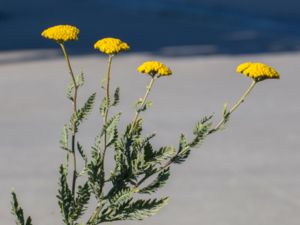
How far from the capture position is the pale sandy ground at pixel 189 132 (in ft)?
12.3

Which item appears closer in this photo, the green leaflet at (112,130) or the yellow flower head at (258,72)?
the yellow flower head at (258,72)

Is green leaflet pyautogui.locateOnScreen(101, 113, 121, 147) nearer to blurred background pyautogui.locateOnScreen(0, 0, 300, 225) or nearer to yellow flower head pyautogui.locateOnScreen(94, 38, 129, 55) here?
yellow flower head pyautogui.locateOnScreen(94, 38, 129, 55)

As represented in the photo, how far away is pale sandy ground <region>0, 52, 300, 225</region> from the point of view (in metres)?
3.75

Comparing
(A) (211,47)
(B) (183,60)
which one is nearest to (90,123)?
(B) (183,60)

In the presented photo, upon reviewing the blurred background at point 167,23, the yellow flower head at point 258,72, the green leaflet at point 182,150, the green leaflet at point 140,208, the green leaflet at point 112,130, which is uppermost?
the blurred background at point 167,23

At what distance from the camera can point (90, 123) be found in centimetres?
498

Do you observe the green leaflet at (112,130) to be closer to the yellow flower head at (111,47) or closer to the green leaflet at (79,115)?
the green leaflet at (79,115)

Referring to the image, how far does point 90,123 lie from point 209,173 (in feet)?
3.57

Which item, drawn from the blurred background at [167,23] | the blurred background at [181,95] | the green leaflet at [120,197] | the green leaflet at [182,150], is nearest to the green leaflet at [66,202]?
the green leaflet at [120,197]

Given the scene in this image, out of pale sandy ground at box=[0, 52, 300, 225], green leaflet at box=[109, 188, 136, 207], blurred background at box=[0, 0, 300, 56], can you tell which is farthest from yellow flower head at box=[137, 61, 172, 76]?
blurred background at box=[0, 0, 300, 56]

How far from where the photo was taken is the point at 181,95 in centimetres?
582

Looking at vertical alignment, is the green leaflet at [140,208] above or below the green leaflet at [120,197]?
below

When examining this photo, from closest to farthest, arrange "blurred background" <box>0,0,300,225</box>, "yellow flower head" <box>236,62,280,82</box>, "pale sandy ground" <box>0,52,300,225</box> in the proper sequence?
"yellow flower head" <box>236,62,280,82</box> → "pale sandy ground" <box>0,52,300,225</box> → "blurred background" <box>0,0,300,225</box>

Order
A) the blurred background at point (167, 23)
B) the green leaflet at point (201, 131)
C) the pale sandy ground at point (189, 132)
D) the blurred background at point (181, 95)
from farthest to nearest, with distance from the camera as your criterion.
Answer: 1. the blurred background at point (167, 23)
2. the blurred background at point (181, 95)
3. the pale sandy ground at point (189, 132)
4. the green leaflet at point (201, 131)
